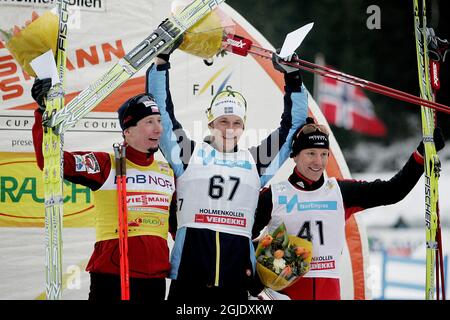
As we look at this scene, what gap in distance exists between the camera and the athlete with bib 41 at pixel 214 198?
3.40 metres

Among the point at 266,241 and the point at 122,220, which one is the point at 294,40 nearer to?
the point at 266,241

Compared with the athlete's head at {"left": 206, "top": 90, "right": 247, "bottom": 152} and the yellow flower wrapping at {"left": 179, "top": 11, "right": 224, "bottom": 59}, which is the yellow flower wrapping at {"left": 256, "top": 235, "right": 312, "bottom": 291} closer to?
the athlete's head at {"left": 206, "top": 90, "right": 247, "bottom": 152}

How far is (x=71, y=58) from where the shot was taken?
4.31m

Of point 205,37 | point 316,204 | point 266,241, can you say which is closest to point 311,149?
point 316,204

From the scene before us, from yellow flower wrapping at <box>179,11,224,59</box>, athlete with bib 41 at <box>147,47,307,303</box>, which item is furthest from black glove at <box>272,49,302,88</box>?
yellow flower wrapping at <box>179,11,224,59</box>

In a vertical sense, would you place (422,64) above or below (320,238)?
above

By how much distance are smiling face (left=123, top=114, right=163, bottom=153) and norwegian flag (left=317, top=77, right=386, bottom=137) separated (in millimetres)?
3935

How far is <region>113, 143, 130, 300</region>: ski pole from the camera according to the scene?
3162 millimetres

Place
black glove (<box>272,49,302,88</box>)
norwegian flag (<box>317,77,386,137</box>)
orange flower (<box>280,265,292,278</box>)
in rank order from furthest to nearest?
norwegian flag (<box>317,77,386,137</box>)
black glove (<box>272,49,302,88</box>)
orange flower (<box>280,265,292,278</box>)

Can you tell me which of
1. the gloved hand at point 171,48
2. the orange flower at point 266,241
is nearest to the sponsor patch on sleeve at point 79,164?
the gloved hand at point 171,48

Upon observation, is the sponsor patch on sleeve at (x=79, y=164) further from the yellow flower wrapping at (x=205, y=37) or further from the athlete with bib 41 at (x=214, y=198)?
the yellow flower wrapping at (x=205, y=37)
